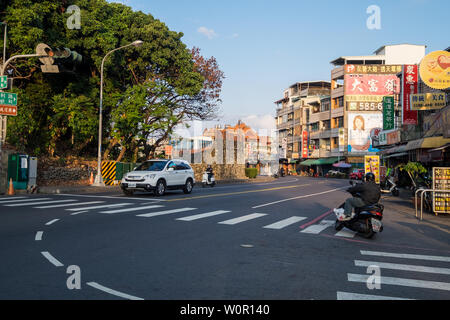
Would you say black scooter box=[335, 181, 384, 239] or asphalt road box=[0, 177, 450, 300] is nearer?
asphalt road box=[0, 177, 450, 300]

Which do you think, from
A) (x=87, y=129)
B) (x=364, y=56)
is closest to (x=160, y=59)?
(x=87, y=129)

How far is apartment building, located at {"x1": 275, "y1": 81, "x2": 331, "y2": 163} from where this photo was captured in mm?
83875

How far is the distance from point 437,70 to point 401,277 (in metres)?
16.9

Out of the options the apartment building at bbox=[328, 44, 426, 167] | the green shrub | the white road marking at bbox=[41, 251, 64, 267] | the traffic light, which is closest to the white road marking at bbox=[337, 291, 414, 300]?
the white road marking at bbox=[41, 251, 64, 267]

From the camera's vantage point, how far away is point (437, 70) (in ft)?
62.3

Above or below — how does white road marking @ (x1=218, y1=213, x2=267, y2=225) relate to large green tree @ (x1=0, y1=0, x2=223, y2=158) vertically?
below

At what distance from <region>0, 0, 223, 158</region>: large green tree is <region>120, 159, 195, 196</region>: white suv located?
7138 mm

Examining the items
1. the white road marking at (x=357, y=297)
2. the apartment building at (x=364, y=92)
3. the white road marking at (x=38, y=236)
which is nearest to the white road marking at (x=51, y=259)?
the white road marking at (x=38, y=236)

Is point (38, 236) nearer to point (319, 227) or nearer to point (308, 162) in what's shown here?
point (319, 227)

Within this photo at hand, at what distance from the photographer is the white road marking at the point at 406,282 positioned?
510 cm

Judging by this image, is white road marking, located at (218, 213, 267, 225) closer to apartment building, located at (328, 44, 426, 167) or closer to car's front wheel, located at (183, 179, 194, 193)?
car's front wheel, located at (183, 179, 194, 193)

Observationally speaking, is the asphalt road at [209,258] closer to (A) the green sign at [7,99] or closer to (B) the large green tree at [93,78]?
(A) the green sign at [7,99]

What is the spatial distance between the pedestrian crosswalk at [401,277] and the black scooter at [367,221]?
1523 mm
